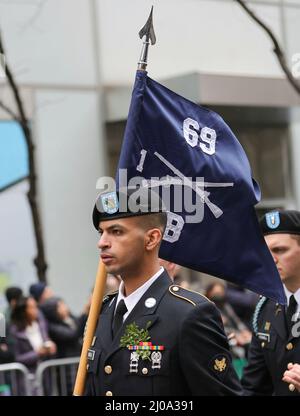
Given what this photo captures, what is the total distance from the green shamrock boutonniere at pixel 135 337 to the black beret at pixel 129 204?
19.2 inches

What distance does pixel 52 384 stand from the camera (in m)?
10.1

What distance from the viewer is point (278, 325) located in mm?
5664

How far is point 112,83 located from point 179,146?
10503 mm

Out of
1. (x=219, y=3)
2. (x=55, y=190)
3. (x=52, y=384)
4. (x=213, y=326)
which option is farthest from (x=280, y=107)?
(x=213, y=326)

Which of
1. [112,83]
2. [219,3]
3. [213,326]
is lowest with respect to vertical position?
[213,326]

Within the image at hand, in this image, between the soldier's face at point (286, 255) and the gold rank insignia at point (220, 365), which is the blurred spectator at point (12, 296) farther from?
the gold rank insignia at point (220, 365)

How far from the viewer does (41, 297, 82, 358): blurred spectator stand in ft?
34.1

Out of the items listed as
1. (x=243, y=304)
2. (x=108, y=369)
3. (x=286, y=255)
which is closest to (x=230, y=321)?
(x=243, y=304)

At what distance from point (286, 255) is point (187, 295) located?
136 centimetres

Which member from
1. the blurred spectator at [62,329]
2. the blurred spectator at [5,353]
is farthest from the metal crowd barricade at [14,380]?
the blurred spectator at [62,329]

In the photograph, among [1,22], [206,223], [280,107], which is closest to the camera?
[206,223]

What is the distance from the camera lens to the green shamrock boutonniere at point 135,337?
170 inches

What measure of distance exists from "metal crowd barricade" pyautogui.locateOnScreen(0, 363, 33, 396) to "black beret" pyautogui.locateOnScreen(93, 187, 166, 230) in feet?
17.5

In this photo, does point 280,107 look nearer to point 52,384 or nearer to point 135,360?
point 52,384
